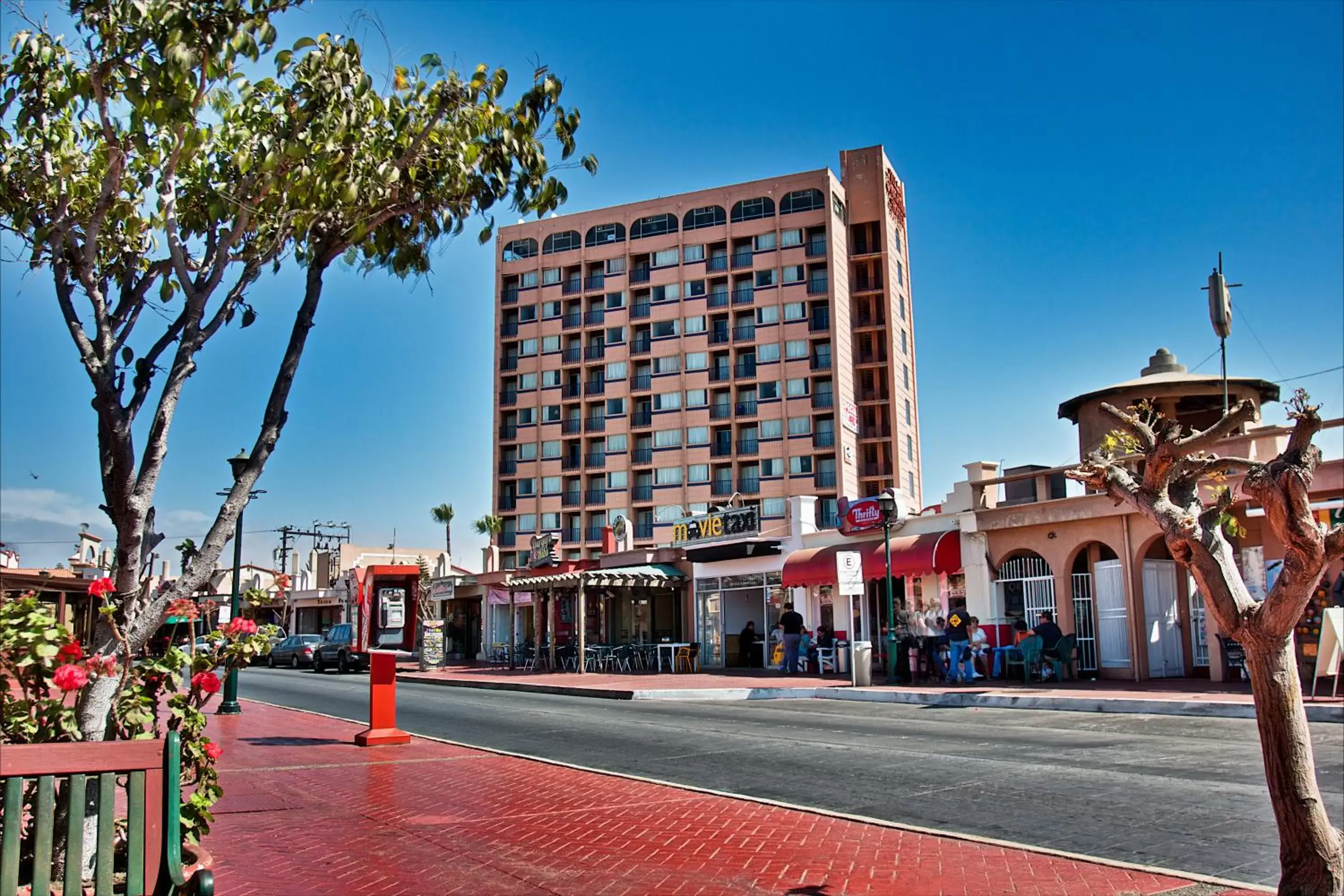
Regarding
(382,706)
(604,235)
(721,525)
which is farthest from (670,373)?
(382,706)

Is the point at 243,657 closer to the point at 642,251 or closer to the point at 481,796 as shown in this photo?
the point at 481,796

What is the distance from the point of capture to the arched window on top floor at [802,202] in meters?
67.4

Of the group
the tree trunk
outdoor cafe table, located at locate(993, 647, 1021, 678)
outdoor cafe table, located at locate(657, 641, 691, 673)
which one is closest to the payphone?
outdoor cafe table, located at locate(657, 641, 691, 673)

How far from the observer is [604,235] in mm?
75188

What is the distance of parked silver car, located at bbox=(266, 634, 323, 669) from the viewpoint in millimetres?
45469

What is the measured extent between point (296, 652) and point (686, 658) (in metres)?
22.8

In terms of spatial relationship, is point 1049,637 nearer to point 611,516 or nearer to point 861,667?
point 861,667

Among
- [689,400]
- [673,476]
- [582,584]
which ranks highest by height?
[689,400]

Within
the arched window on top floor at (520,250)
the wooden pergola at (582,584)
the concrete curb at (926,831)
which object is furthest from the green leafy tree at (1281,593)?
the arched window on top floor at (520,250)

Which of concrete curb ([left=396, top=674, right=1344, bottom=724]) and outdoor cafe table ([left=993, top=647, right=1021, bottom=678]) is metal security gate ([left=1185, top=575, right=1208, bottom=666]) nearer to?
outdoor cafe table ([left=993, top=647, right=1021, bottom=678])

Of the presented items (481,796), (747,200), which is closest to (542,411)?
(747,200)

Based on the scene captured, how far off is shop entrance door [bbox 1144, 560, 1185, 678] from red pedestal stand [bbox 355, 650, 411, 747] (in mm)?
15967

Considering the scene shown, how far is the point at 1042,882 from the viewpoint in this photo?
21.3 feet

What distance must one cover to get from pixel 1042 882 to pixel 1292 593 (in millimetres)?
2770
